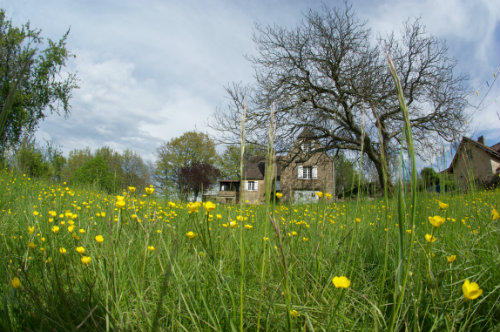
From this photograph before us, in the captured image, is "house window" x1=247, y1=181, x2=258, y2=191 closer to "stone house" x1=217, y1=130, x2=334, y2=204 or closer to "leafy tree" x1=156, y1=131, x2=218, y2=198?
"stone house" x1=217, y1=130, x2=334, y2=204

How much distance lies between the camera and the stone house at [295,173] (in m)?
10.4

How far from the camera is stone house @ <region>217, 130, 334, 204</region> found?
10.4 m

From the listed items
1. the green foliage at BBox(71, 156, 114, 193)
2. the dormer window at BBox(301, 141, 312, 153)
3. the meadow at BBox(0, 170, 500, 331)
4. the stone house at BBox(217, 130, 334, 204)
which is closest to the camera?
the meadow at BBox(0, 170, 500, 331)

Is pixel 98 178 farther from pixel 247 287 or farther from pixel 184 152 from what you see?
pixel 184 152

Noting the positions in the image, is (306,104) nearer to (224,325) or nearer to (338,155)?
(338,155)

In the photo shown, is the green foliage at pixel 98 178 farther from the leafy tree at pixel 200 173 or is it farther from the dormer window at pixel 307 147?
the dormer window at pixel 307 147

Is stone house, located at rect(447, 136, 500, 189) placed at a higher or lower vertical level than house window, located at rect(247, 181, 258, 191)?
lower

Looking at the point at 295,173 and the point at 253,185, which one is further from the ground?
the point at 295,173

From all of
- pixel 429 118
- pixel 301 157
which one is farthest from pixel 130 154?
pixel 429 118

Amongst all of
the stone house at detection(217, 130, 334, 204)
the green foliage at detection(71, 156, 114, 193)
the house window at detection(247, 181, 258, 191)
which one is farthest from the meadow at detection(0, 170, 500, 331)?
the house window at detection(247, 181, 258, 191)

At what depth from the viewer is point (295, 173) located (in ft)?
80.1

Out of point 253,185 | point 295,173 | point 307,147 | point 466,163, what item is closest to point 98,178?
point 466,163

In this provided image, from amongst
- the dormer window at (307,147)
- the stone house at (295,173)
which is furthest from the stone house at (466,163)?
the dormer window at (307,147)

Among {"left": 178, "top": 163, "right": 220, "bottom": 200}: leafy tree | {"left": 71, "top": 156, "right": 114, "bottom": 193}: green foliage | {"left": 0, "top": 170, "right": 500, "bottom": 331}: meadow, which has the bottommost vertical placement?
{"left": 0, "top": 170, "right": 500, "bottom": 331}: meadow
